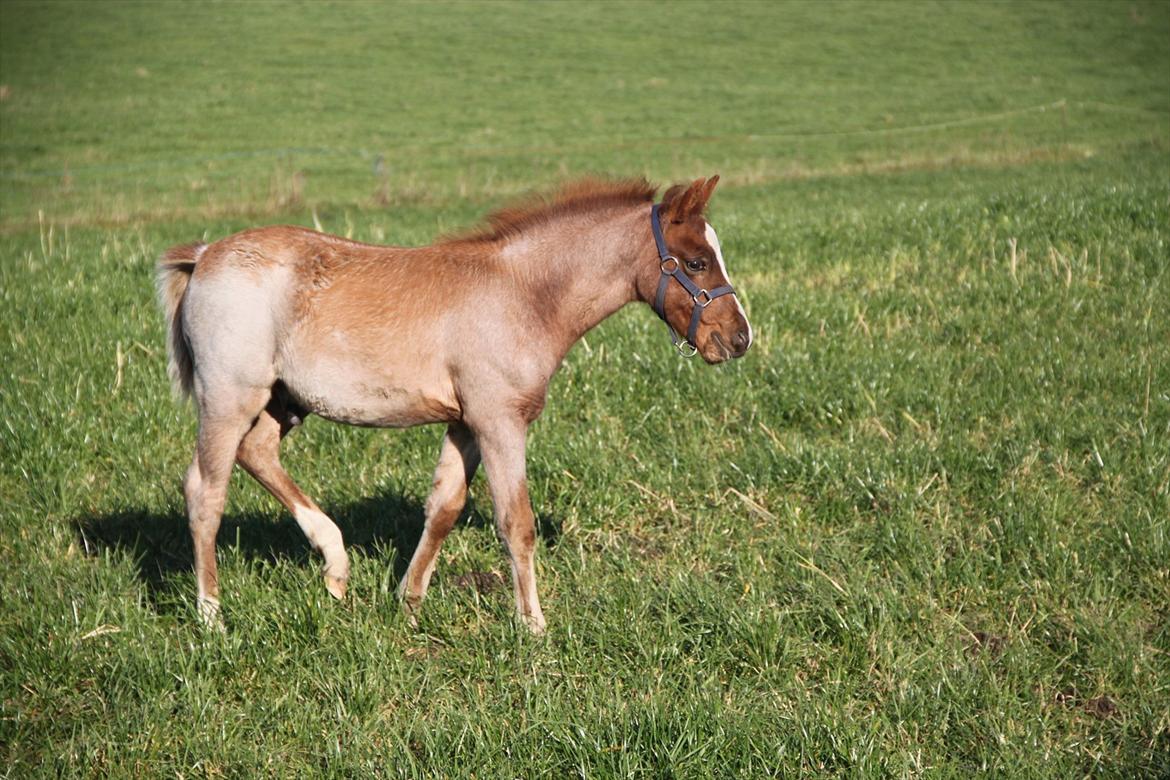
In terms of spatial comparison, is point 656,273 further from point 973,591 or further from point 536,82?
point 536,82

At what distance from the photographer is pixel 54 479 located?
6.84m

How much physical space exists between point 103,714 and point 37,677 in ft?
1.38

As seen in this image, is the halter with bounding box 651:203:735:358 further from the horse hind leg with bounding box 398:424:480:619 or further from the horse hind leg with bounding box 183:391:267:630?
the horse hind leg with bounding box 183:391:267:630

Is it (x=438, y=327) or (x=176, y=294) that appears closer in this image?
(x=438, y=327)

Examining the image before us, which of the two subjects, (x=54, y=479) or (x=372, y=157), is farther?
(x=372, y=157)

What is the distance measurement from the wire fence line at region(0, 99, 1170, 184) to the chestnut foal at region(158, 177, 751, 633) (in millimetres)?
23166

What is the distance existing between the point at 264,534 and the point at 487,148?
26756 millimetres

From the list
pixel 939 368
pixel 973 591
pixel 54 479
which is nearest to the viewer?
pixel 973 591

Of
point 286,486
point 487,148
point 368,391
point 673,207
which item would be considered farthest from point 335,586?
point 487,148

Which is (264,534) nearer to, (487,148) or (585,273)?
(585,273)

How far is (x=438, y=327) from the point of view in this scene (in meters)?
5.23

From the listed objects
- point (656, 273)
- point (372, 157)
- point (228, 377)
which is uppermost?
point (656, 273)

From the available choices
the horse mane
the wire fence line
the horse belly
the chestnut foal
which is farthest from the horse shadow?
the wire fence line

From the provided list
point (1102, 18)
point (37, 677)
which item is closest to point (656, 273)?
point (37, 677)
